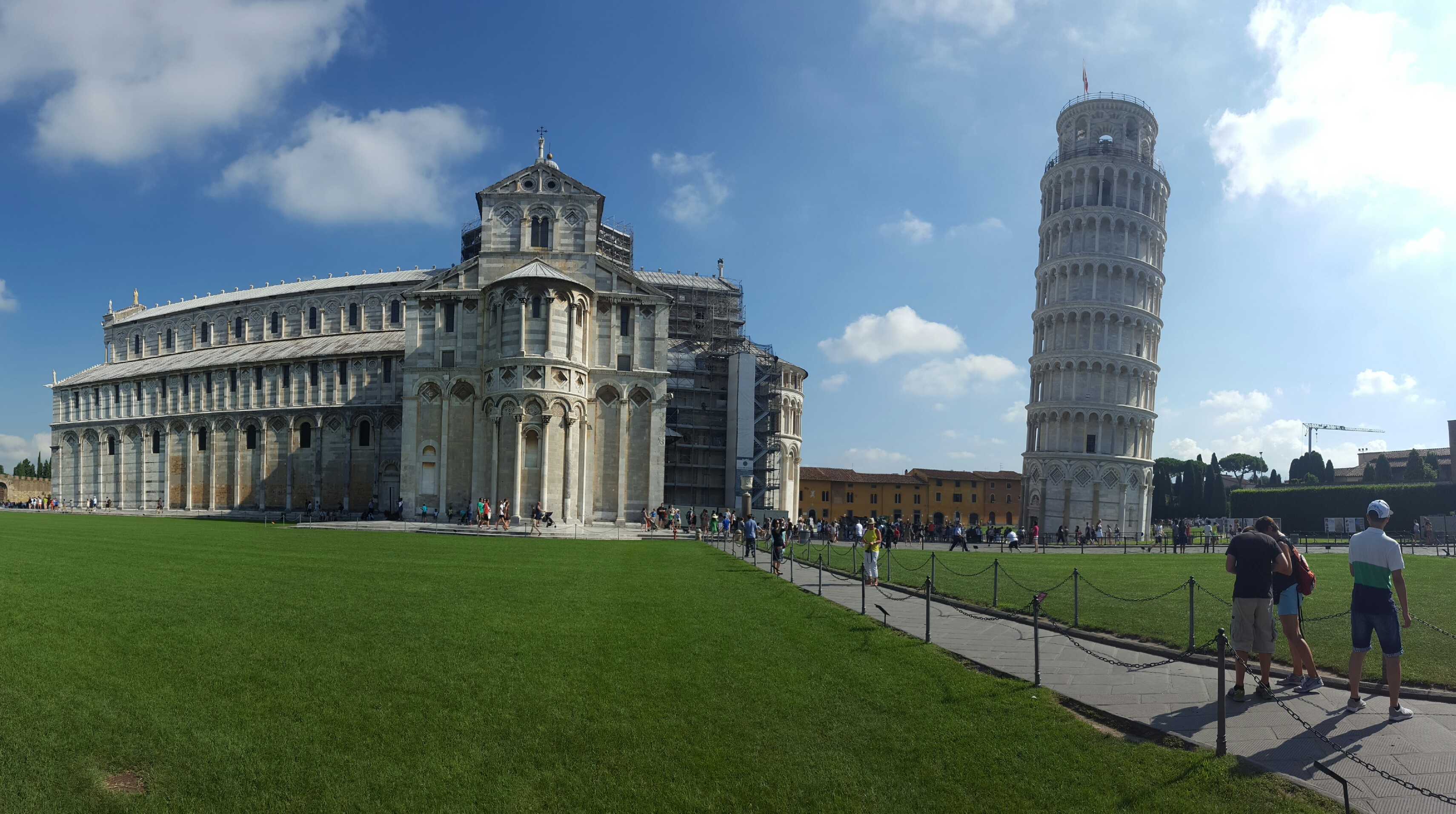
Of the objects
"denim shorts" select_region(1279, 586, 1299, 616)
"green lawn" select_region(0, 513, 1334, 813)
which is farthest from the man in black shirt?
"green lawn" select_region(0, 513, 1334, 813)

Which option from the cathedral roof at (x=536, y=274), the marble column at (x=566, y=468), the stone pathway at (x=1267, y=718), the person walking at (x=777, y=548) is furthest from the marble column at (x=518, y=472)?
the stone pathway at (x=1267, y=718)

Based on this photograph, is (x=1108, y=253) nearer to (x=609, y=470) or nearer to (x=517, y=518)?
(x=609, y=470)

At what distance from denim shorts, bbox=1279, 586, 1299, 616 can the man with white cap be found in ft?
2.44

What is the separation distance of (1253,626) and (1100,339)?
60.5 meters

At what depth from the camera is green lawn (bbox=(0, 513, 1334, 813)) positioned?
19.3ft

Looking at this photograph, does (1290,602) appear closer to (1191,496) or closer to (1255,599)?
(1255,599)

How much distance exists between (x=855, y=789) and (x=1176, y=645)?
6868 mm

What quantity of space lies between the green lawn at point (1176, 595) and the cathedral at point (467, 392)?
655 inches

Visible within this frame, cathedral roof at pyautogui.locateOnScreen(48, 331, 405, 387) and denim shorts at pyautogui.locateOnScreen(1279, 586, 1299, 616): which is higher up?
cathedral roof at pyautogui.locateOnScreen(48, 331, 405, 387)

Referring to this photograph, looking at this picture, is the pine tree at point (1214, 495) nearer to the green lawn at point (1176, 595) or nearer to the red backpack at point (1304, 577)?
the green lawn at point (1176, 595)

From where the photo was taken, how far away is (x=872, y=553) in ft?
57.1

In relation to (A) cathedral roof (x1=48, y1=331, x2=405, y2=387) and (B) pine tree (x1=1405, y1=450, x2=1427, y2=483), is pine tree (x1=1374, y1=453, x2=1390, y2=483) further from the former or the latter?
(A) cathedral roof (x1=48, y1=331, x2=405, y2=387)

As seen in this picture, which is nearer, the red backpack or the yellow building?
the red backpack

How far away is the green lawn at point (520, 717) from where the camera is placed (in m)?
5.89
